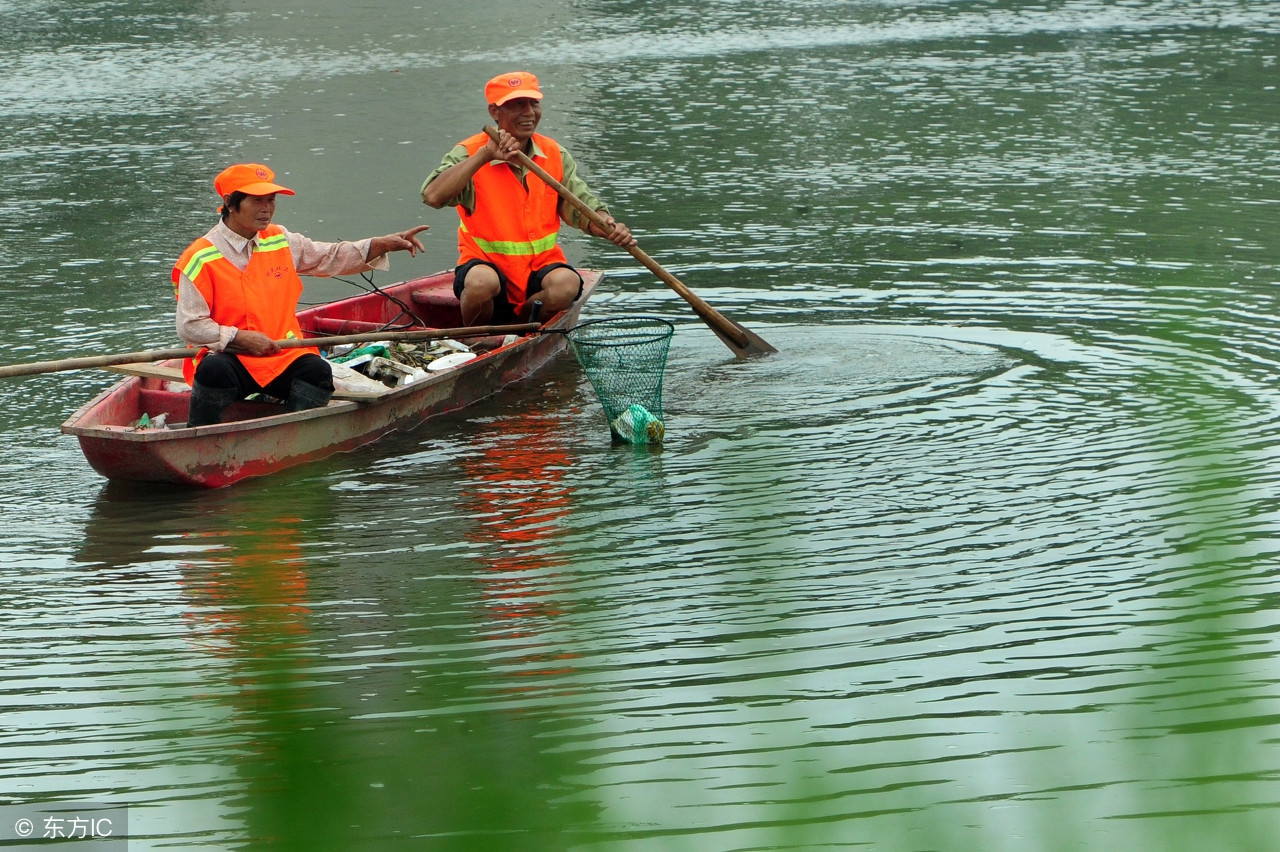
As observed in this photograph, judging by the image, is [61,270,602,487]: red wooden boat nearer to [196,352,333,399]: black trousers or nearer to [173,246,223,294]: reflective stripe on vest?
[196,352,333,399]: black trousers

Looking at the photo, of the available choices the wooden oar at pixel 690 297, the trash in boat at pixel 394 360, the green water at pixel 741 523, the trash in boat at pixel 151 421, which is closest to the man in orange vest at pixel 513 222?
the wooden oar at pixel 690 297

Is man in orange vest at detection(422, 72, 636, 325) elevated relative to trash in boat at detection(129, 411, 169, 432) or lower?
elevated

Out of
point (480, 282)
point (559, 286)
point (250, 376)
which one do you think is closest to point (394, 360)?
point (480, 282)

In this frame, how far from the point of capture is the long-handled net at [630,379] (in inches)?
304

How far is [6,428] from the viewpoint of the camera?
8266 millimetres

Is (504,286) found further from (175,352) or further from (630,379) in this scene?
(175,352)

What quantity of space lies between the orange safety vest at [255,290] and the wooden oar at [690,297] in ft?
A: 4.56

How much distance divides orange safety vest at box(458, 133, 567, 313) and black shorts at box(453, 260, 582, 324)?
3 cm

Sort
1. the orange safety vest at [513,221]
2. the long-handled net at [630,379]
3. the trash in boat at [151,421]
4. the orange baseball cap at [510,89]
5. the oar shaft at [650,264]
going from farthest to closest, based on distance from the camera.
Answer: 1. the orange safety vest at [513,221]
2. the orange baseball cap at [510,89]
3. the oar shaft at [650,264]
4. the long-handled net at [630,379]
5. the trash in boat at [151,421]

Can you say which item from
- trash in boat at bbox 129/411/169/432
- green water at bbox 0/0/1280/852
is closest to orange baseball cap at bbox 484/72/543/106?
green water at bbox 0/0/1280/852

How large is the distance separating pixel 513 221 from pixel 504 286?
41 centimetres

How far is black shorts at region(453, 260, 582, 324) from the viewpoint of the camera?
29.4 feet

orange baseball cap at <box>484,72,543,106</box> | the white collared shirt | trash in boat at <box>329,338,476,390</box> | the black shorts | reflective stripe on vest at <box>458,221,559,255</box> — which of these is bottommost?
trash in boat at <box>329,338,476,390</box>

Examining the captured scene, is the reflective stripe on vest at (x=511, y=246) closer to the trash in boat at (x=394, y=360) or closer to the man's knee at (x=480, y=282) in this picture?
the man's knee at (x=480, y=282)
